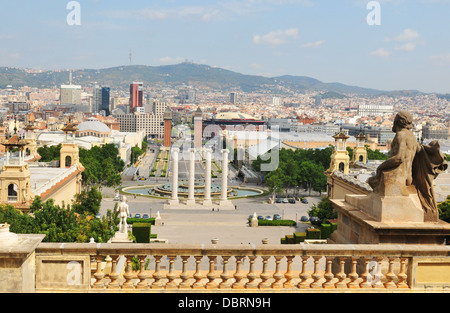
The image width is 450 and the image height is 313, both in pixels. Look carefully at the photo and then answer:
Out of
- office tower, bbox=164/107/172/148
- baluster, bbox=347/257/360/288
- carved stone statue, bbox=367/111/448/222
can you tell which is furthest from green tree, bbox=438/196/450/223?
office tower, bbox=164/107/172/148

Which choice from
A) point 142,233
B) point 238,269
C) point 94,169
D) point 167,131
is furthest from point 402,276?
point 167,131

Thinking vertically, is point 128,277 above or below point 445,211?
above

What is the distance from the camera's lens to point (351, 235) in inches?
319

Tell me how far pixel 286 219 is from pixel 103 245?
3770cm

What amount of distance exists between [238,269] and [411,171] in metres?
2.90

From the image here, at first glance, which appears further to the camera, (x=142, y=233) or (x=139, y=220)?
(x=139, y=220)

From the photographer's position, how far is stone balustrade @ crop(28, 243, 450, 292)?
21.3ft

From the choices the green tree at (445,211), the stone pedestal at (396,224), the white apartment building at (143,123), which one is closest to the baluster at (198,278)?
the stone pedestal at (396,224)

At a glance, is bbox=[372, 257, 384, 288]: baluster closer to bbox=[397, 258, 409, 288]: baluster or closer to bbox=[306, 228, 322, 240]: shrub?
bbox=[397, 258, 409, 288]: baluster

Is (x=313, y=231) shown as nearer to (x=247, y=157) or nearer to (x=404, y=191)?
(x=404, y=191)

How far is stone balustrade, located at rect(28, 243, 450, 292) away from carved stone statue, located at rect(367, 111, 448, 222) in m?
0.93

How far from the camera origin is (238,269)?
261 inches

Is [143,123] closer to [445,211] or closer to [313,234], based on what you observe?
[313,234]
